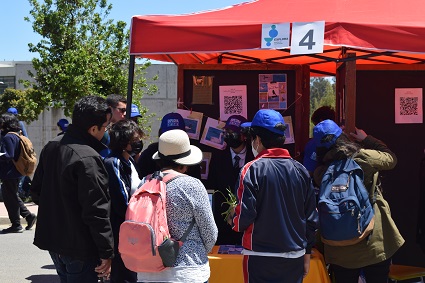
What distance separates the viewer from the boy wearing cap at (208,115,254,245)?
5.67 meters

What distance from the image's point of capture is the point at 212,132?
20.0 feet

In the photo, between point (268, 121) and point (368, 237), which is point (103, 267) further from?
point (368, 237)

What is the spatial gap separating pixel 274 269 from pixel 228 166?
6.67 ft

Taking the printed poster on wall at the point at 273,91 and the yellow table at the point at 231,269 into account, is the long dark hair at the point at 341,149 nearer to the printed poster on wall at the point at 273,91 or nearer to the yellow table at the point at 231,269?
the yellow table at the point at 231,269

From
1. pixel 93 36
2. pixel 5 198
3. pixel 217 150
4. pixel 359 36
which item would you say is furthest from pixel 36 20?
pixel 359 36

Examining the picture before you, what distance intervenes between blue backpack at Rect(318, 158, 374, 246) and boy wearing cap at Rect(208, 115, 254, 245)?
131 centimetres

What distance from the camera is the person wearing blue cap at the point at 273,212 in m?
3.89

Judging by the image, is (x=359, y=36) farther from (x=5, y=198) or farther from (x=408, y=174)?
(x=5, y=198)

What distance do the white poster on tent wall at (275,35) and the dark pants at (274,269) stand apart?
1784mm

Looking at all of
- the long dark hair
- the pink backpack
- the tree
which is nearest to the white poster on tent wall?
the long dark hair

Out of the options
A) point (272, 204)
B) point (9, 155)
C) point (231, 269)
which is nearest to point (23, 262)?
point (9, 155)

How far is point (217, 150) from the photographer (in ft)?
19.9

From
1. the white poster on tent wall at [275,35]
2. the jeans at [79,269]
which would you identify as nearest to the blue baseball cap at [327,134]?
the white poster on tent wall at [275,35]

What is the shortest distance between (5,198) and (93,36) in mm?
8620
